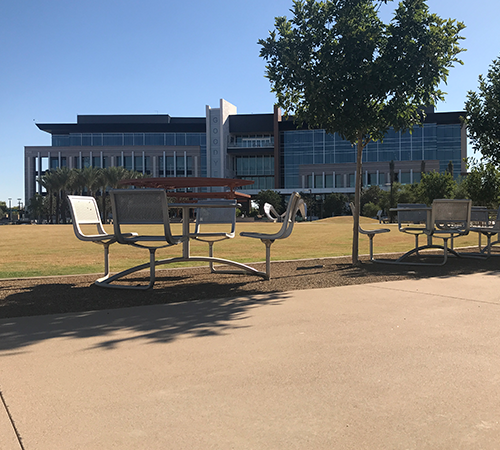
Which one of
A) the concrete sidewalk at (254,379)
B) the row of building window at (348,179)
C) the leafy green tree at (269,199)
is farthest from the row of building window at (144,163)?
the concrete sidewalk at (254,379)

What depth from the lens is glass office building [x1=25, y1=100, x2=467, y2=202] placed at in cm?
9200

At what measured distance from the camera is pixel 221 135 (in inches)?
3780

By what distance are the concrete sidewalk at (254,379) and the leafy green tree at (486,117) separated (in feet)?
36.6

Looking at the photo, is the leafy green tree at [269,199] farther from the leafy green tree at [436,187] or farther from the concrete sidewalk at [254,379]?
the concrete sidewalk at [254,379]

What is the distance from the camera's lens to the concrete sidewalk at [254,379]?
2.14 m

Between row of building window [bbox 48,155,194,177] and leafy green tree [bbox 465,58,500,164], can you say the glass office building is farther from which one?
leafy green tree [bbox 465,58,500,164]

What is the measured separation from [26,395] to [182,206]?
416 cm

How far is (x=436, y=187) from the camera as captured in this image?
4591 cm

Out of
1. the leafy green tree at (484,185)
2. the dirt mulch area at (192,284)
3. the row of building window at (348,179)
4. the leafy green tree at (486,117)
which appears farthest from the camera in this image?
the row of building window at (348,179)

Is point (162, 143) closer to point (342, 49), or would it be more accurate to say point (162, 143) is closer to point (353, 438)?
point (342, 49)

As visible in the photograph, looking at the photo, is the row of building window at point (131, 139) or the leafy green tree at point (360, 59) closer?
the leafy green tree at point (360, 59)

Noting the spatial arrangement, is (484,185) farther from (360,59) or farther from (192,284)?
(192,284)

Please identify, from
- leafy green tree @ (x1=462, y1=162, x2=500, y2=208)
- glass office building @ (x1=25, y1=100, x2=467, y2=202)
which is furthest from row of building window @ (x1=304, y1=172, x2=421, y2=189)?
leafy green tree @ (x1=462, y1=162, x2=500, y2=208)

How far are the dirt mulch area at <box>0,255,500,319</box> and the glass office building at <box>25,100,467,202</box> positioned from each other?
83759 mm
